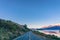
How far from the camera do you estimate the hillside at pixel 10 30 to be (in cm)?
2031

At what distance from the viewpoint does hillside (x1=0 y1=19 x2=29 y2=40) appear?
2031 cm

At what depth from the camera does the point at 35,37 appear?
58.7 feet

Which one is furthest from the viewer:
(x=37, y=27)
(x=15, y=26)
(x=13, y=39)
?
(x=15, y=26)

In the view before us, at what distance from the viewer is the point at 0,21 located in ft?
79.4

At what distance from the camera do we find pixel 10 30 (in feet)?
73.8

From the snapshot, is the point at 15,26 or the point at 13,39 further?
the point at 15,26

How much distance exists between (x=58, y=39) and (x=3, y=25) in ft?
19.3

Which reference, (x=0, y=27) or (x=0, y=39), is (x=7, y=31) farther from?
(x=0, y=39)

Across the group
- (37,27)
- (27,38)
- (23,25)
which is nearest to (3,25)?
(23,25)

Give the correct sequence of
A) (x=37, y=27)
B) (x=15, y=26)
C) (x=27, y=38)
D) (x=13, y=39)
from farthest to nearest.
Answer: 1. (x=15, y=26)
2. (x=37, y=27)
3. (x=13, y=39)
4. (x=27, y=38)

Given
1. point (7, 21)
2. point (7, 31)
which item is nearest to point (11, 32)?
point (7, 31)

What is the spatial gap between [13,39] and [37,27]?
103 inches

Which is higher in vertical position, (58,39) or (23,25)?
(23,25)

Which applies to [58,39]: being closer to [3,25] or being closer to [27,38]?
[27,38]
